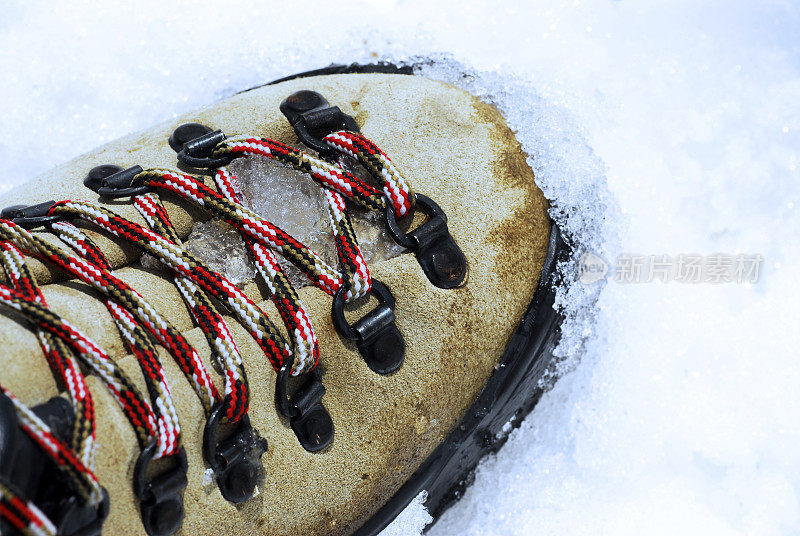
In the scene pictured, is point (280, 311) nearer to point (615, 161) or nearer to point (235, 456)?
point (235, 456)

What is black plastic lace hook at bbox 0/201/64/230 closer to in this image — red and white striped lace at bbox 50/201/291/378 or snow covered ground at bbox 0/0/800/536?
red and white striped lace at bbox 50/201/291/378

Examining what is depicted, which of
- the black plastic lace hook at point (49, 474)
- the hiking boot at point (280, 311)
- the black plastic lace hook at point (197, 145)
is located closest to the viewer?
the black plastic lace hook at point (49, 474)

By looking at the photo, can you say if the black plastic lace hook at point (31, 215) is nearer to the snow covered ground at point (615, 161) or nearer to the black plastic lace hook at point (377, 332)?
the black plastic lace hook at point (377, 332)

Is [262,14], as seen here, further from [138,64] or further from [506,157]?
[506,157]

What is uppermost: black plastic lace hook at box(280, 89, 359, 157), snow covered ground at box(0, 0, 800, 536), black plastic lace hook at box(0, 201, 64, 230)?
black plastic lace hook at box(0, 201, 64, 230)

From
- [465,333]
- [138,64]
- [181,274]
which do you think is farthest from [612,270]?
[138,64]

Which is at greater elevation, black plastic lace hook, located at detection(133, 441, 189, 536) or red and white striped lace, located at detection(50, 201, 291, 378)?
red and white striped lace, located at detection(50, 201, 291, 378)

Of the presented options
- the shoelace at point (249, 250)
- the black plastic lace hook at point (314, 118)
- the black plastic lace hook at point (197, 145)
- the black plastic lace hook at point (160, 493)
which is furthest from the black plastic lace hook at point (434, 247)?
the black plastic lace hook at point (160, 493)

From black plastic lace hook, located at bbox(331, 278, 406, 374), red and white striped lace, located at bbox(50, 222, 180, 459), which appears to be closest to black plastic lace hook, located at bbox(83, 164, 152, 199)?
red and white striped lace, located at bbox(50, 222, 180, 459)
